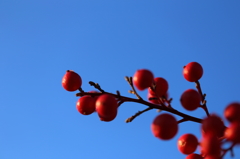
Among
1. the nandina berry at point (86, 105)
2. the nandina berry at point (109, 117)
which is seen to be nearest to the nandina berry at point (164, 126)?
the nandina berry at point (109, 117)

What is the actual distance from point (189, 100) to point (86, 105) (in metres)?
1.36

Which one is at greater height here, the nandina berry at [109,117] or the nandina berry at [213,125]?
the nandina berry at [109,117]

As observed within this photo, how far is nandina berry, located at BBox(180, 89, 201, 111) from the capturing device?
11.1 feet

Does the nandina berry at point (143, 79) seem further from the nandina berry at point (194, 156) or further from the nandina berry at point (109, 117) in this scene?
the nandina berry at point (194, 156)

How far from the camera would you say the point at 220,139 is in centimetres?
305

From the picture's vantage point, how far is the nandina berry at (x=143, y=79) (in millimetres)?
3473

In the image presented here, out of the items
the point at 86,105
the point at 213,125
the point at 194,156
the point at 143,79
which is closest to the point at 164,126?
the point at 213,125

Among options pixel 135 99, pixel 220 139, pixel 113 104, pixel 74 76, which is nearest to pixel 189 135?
pixel 220 139

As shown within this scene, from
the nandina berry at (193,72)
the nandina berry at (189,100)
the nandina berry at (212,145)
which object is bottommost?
the nandina berry at (212,145)

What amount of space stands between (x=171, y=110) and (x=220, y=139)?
72 cm

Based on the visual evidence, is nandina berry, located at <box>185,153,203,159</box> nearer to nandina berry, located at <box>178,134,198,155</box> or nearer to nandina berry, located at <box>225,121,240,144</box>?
nandina berry, located at <box>178,134,198,155</box>

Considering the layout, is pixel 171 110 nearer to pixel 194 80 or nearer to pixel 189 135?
pixel 189 135

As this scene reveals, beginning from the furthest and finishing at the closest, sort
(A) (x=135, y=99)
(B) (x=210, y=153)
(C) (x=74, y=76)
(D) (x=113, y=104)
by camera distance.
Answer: (C) (x=74, y=76), (A) (x=135, y=99), (D) (x=113, y=104), (B) (x=210, y=153)

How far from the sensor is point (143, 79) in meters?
3.47
